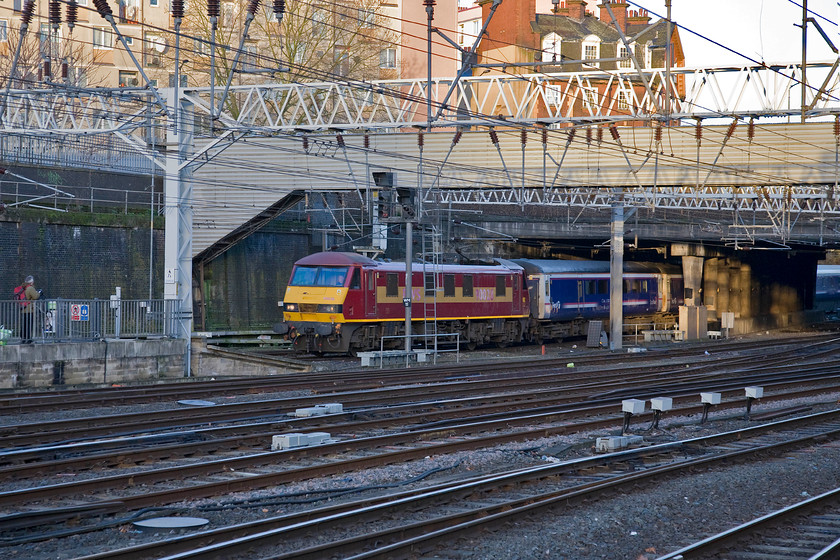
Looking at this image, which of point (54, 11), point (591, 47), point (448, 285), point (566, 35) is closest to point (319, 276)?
point (448, 285)

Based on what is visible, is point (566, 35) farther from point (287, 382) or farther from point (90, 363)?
point (287, 382)

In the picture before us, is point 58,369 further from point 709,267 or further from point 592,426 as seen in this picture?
point 709,267

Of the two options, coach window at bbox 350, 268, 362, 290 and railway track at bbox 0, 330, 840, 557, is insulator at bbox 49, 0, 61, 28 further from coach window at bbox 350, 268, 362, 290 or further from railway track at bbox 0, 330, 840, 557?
coach window at bbox 350, 268, 362, 290

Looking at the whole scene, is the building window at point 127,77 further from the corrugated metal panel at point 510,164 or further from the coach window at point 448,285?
the coach window at point 448,285

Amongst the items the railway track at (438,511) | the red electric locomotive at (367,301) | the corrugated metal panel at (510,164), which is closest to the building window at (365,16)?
the corrugated metal panel at (510,164)

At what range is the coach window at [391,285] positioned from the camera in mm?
29484

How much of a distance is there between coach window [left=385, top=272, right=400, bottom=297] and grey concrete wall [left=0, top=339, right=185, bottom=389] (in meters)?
7.07

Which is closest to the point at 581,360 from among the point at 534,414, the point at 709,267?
the point at 534,414

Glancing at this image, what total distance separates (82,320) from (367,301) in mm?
8616

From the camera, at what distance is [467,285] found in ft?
106

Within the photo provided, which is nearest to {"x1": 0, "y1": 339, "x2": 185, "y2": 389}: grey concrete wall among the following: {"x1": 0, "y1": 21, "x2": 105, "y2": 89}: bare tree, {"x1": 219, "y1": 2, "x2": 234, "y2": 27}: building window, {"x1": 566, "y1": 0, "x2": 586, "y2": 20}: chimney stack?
{"x1": 0, "y1": 21, "x2": 105, "y2": 89}: bare tree

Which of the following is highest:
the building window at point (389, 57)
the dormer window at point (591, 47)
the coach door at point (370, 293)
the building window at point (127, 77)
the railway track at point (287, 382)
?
the dormer window at point (591, 47)

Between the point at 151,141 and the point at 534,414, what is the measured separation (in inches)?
Answer: 553

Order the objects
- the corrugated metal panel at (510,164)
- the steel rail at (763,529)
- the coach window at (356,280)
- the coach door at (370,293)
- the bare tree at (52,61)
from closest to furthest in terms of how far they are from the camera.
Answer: the steel rail at (763,529), the coach window at (356,280), the coach door at (370,293), the corrugated metal panel at (510,164), the bare tree at (52,61)
